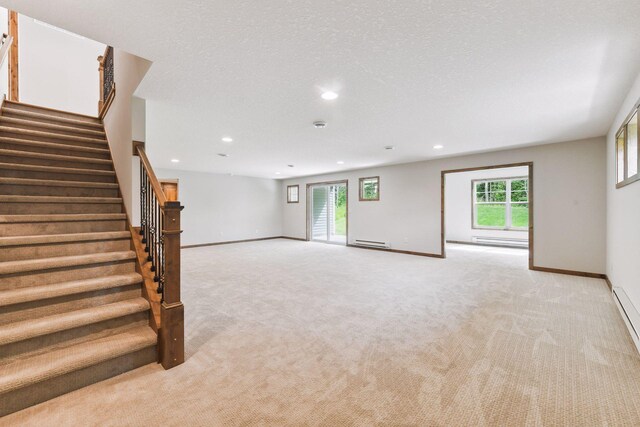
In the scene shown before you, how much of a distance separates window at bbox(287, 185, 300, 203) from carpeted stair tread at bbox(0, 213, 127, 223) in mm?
7253

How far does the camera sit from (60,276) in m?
2.13

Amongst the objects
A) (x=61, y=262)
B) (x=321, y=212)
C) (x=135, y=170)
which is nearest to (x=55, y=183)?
(x=135, y=170)

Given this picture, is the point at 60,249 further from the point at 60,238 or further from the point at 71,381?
the point at 71,381

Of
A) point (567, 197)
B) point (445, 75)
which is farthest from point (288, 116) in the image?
point (567, 197)

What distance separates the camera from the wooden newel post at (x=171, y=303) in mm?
1964

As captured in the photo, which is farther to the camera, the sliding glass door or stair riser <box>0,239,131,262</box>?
the sliding glass door

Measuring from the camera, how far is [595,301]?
3.40 metres

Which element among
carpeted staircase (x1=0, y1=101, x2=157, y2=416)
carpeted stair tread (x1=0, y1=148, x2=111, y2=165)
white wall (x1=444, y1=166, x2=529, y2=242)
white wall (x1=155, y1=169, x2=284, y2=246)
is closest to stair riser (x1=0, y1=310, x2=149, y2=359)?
carpeted staircase (x1=0, y1=101, x2=157, y2=416)

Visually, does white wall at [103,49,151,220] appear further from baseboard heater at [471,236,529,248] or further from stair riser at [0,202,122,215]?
baseboard heater at [471,236,529,248]

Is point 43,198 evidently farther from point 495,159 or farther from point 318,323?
point 495,159

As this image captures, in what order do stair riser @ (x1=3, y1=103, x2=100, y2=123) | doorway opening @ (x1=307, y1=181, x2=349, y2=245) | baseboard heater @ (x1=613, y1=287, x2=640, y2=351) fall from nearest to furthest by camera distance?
baseboard heater @ (x1=613, y1=287, x2=640, y2=351) < stair riser @ (x1=3, y1=103, x2=100, y2=123) < doorway opening @ (x1=307, y1=181, x2=349, y2=245)

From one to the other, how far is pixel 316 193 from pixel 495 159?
5.42 metres

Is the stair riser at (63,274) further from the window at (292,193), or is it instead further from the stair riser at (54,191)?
the window at (292,193)

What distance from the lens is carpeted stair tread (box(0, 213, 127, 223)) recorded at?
91.1 inches
